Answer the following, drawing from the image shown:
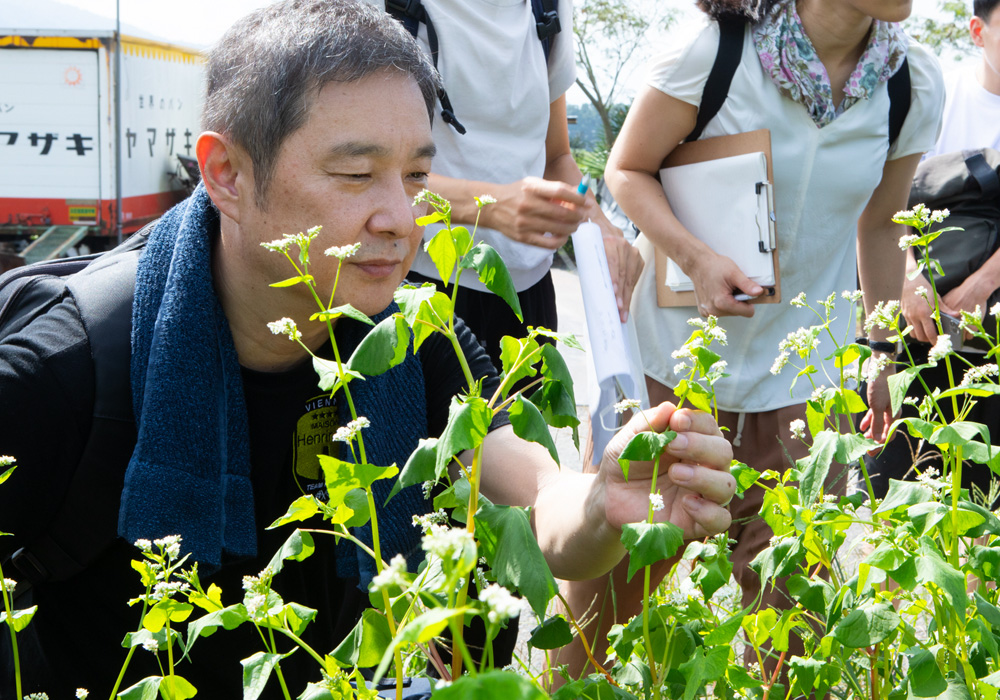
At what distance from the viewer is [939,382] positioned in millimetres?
2965

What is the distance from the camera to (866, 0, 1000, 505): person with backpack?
2889 millimetres

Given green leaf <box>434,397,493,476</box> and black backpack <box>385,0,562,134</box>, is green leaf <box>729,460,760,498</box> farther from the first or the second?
black backpack <box>385,0,562,134</box>

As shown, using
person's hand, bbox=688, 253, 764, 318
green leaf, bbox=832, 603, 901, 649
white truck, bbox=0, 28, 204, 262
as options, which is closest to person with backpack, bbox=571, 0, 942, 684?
person's hand, bbox=688, 253, 764, 318

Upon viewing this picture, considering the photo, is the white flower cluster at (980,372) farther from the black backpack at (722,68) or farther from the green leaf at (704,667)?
the black backpack at (722,68)

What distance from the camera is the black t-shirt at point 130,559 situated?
149cm

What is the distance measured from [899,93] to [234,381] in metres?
1.78

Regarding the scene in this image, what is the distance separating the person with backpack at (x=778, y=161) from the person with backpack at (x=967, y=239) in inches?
17.9

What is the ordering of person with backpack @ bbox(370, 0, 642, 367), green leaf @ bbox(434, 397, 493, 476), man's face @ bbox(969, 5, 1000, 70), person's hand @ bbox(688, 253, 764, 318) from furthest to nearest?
man's face @ bbox(969, 5, 1000, 70), person's hand @ bbox(688, 253, 764, 318), person with backpack @ bbox(370, 0, 642, 367), green leaf @ bbox(434, 397, 493, 476)

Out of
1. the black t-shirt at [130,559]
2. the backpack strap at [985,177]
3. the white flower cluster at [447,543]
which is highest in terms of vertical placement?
the backpack strap at [985,177]

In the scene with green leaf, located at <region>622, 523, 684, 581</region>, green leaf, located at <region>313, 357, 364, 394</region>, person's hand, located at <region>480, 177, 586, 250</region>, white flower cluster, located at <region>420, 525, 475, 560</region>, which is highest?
person's hand, located at <region>480, 177, 586, 250</region>

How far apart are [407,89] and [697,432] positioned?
74cm

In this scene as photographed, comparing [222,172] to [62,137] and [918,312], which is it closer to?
[918,312]

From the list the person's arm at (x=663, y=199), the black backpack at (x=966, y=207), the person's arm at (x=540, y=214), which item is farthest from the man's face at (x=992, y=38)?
the person's arm at (x=540, y=214)

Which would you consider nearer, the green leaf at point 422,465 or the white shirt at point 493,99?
the green leaf at point 422,465
